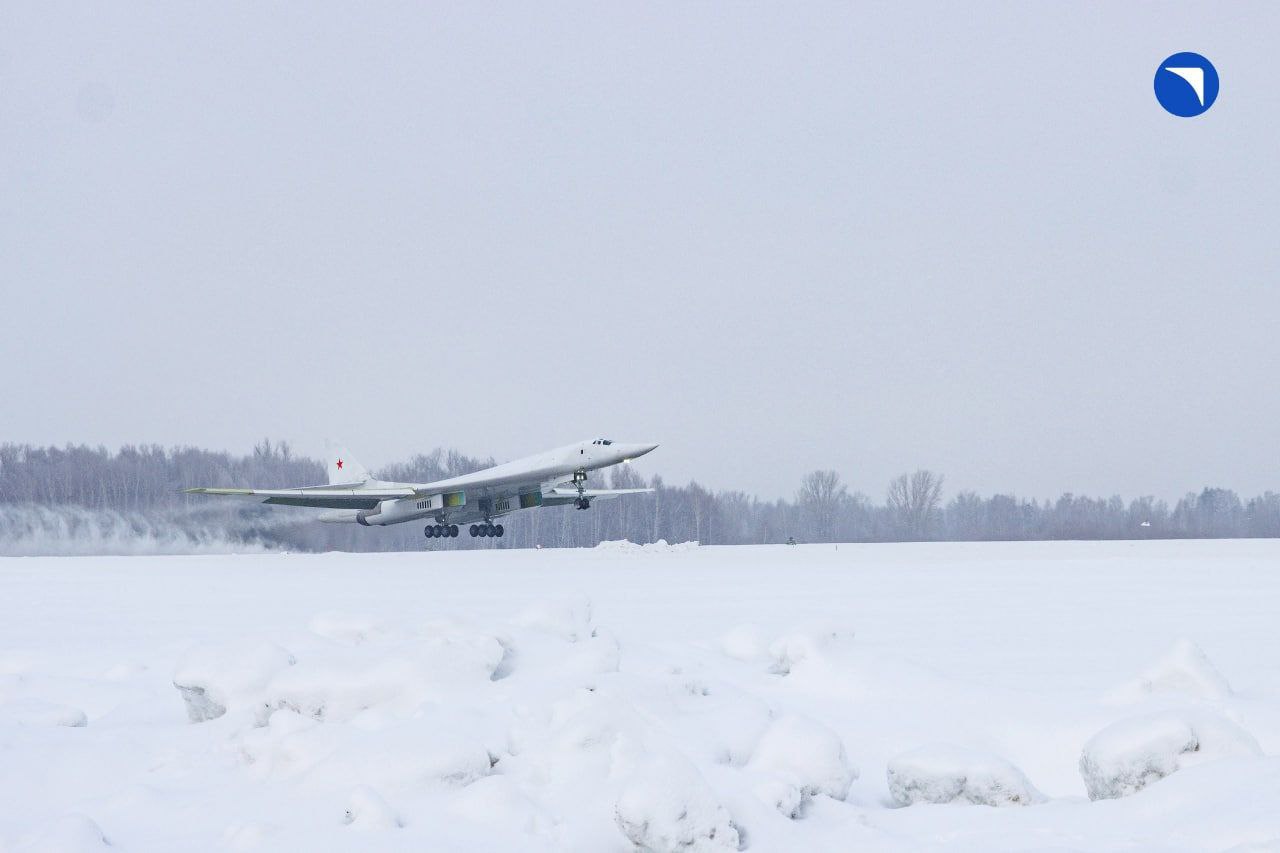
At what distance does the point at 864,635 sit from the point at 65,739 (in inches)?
361

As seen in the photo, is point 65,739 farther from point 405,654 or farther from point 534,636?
point 534,636

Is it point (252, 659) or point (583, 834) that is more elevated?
point (252, 659)

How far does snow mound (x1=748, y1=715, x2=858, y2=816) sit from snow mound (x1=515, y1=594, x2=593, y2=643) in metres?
3.78

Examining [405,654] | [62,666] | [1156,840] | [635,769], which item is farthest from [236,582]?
[1156,840]

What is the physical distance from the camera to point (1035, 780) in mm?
7781

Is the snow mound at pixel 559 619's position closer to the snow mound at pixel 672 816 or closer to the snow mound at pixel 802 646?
the snow mound at pixel 802 646

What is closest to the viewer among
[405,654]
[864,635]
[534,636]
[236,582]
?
[405,654]

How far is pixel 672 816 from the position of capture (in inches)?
234

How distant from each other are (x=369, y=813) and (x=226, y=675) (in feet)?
9.20

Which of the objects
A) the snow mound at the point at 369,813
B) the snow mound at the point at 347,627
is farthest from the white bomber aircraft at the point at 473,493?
the snow mound at the point at 369,813

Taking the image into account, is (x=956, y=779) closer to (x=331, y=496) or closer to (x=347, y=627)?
(x=347, y=627)

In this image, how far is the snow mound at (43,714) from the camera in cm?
866

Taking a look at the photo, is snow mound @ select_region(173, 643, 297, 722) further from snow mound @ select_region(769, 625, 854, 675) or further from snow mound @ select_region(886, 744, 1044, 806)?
snow mound @ select_region(886, 744, 1044, 806)

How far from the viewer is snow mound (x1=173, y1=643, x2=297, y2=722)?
847 centimetres
